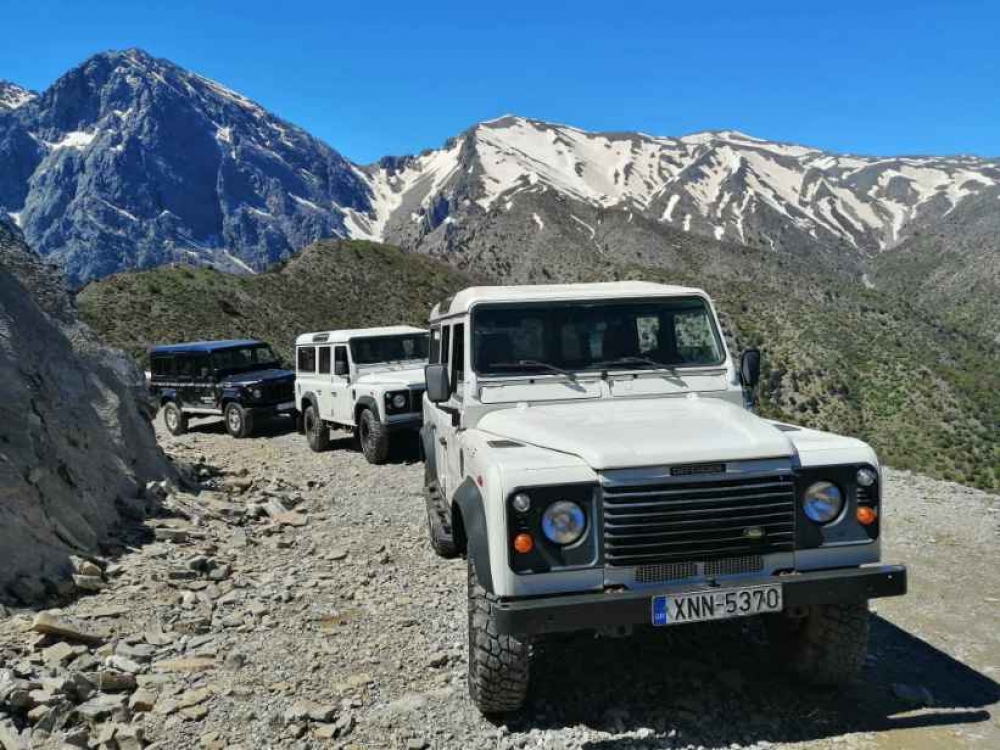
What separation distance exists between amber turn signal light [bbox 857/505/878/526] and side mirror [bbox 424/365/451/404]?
284 cm

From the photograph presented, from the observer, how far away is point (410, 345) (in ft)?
45.9

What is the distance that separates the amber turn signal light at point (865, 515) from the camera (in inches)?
163

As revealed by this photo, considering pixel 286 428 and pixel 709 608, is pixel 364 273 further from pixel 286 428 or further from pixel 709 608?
pixel 709 608

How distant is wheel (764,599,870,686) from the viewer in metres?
4.32

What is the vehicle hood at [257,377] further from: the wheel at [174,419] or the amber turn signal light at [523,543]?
the amber turn signal light at [523,543]

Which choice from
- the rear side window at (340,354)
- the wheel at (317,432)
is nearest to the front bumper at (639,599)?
the rear side window at (340,354)

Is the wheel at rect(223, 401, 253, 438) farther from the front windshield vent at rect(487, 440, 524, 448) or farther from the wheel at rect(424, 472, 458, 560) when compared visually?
the front windshield vent at rect(487, 440, 524, 448)

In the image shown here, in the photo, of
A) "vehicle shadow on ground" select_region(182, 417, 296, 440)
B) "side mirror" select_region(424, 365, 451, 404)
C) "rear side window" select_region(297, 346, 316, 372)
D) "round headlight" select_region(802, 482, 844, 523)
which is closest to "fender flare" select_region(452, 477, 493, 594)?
"side mirror" select_region(424, 365, 451, 404)

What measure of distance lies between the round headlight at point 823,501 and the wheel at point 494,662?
1638 mm

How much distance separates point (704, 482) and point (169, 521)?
630 cm

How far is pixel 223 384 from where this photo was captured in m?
16.9

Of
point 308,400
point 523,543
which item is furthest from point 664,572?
point 308,400

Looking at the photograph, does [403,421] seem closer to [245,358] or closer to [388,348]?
[388,348]

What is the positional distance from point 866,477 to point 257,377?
14572 mm
